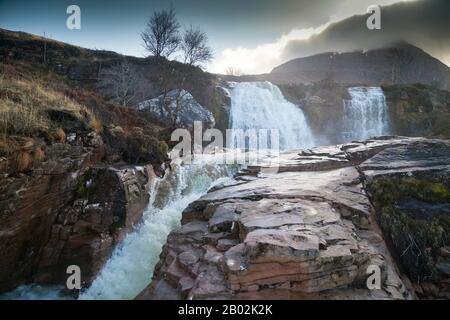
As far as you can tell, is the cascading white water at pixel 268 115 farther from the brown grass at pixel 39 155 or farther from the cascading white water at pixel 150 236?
the brown grass at pixel 39 155

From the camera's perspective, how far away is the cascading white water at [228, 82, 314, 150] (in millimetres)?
21719

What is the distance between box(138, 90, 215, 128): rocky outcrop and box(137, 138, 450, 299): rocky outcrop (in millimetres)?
9382

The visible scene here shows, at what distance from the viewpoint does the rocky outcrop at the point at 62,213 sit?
18.5 feet

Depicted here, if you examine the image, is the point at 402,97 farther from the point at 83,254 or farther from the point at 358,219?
the point at 83,254

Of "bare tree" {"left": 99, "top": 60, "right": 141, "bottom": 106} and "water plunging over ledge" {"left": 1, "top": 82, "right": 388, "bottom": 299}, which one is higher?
"bare tree" {"left": 99, "top": 60, "right": 141, "bottom": 106}

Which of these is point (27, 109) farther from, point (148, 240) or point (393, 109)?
point (393, 109)

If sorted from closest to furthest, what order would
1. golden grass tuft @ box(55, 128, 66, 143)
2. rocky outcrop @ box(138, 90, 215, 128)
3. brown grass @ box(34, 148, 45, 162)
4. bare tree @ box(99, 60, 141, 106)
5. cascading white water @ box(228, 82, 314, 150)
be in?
brown grass @ box(34, 148, 45, 162) → golden grass tuft @ box(55, 128, 66, 143) → rocky outcrop @ box(138, 90, 215, 128) → bare tree @ box(99, 60, 141, 106) → cascading white water @ box(228, 82, 314, 150)

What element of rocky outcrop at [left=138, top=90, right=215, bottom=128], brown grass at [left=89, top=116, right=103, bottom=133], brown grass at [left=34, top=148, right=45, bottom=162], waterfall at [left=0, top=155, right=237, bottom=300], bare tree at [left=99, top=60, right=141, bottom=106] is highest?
bare tree at [left=99, top=60, right=141, bottom=106]

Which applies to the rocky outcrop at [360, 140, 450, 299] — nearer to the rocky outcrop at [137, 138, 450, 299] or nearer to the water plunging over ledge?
the rocky outcrop at [137, 138, 450, 299]

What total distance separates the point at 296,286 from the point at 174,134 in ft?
33.9

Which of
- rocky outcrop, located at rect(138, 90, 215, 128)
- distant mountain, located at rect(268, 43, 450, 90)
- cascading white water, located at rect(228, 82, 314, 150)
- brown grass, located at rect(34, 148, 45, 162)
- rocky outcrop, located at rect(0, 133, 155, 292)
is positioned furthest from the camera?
distant mountain, located at rect(268, 43, 450, 90)

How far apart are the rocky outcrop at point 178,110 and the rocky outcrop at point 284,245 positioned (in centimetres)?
938

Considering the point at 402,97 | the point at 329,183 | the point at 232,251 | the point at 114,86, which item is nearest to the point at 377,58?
the point at 402,97

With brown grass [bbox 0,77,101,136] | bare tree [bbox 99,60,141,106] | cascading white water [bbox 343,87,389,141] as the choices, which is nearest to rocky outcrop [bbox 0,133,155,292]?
brown grass [bbox 0,77,101,136]
